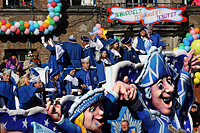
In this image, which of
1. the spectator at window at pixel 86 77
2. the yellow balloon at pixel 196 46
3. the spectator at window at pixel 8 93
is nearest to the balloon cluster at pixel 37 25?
the yellow balloon at pixel 196 46

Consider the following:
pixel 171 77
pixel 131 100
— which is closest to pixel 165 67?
pixel 171 77

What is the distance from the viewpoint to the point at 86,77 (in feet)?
31.8

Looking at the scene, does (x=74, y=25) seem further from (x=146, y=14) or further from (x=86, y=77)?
(x=86, y=77)

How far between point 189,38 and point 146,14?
2147 mm

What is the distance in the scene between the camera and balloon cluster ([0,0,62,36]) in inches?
688

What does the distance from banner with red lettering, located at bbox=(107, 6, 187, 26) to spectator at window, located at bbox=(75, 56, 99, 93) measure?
A: 375 inches

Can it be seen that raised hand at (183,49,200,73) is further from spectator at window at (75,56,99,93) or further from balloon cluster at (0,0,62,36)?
balloon cluster at (0,0,62,36)

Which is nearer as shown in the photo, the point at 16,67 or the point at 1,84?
the point at 1,84

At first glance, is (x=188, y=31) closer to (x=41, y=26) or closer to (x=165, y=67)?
(x=41, y=26)

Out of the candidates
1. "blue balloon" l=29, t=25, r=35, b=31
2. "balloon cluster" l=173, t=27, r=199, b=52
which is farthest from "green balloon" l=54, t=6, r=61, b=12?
"balloon cluster" l=173, t=27, r=199, b=52

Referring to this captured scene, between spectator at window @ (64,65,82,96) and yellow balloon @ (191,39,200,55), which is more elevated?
yellow balloon @ (191,39,200,55)

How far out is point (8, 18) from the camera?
736 inches

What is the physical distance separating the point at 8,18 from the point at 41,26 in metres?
1.82

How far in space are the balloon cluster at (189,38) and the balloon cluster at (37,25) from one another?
541 centimetres
